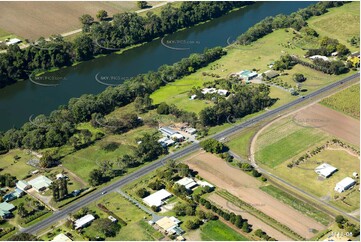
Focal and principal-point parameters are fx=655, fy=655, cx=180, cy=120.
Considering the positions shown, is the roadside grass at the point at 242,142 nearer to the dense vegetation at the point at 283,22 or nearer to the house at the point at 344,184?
the house at the point at 344,184

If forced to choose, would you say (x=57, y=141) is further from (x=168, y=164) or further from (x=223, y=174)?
(x=223, y=174)

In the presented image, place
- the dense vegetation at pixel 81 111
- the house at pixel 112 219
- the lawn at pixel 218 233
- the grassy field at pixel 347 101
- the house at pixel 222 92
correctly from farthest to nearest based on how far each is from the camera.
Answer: the house at pixel 222 92, the grassy field at pixel 347 101, the dense vegetation at pixel 81 111, the house at pixel 112 219, the lawn at pixel 218 233

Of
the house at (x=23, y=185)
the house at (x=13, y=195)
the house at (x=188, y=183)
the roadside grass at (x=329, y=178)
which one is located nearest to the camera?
the house at (x=13, y=195)

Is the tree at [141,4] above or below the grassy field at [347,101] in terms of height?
above

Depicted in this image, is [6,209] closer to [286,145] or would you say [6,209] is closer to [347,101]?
[286,145]

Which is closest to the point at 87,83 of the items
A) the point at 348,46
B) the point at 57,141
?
the point at 57,141

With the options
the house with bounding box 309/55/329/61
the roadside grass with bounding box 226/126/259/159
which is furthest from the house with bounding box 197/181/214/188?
the house with bounding box 309/55/329/61

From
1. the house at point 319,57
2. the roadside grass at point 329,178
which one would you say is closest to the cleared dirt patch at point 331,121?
the roadside grass at point 329,178

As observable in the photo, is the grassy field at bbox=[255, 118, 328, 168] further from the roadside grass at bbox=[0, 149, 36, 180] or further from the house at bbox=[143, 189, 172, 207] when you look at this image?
the roadside grass at bbox=[0, 149, 36, 180]
